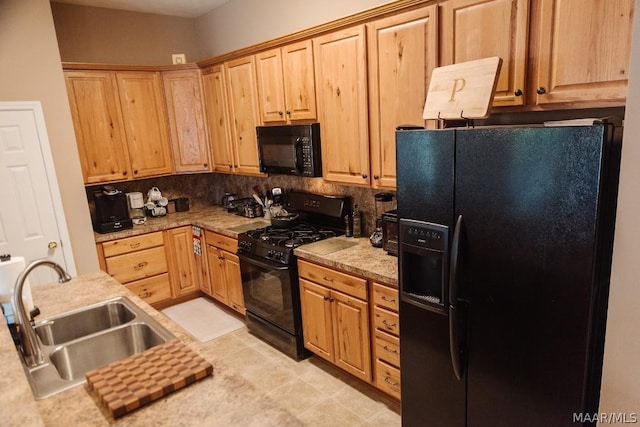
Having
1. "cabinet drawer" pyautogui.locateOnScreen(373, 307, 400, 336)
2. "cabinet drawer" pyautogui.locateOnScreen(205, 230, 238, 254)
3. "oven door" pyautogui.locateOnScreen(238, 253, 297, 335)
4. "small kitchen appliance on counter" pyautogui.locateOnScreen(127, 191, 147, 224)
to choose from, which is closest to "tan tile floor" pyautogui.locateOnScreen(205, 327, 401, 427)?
"oven door" pyautogui.locateOnScreen(238, 253, 297, 335)

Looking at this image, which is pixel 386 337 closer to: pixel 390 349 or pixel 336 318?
pixel 390 349

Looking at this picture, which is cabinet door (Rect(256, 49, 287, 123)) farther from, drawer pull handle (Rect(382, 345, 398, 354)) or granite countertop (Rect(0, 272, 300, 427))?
granite countertop (Rect(0, 272, 300, 427))

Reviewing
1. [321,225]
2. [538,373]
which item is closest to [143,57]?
[321,225]

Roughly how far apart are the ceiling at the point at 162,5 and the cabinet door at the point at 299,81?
1544 millimetres

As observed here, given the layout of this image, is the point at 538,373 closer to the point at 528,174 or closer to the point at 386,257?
the point at 528,174

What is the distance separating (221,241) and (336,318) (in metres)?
1.51

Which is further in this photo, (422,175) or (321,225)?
(321,225)

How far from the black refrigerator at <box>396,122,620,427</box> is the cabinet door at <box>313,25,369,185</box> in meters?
0.79

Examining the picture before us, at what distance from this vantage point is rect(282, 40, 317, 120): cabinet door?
2846 mm

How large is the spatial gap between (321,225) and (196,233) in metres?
1.42

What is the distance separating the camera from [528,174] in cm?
143

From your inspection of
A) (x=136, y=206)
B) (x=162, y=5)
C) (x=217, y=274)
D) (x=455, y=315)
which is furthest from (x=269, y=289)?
(x=162, y=5)

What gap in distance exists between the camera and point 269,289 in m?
3.10

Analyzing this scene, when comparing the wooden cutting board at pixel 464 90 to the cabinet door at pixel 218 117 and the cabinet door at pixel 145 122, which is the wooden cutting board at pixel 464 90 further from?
the cabinet door at pixel 145 122
